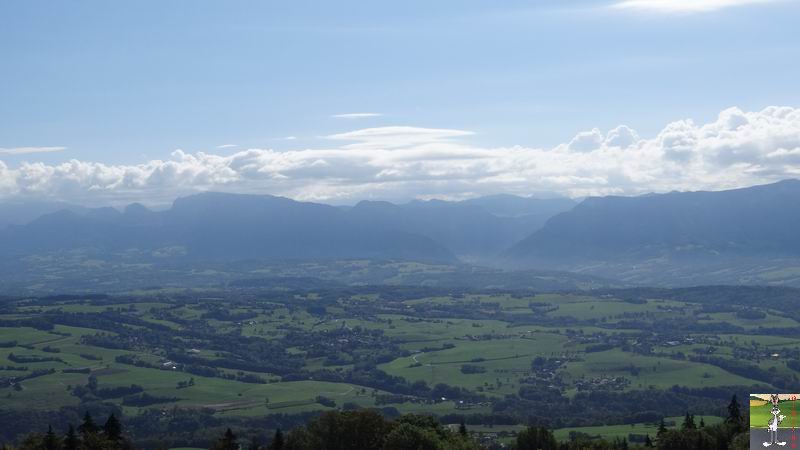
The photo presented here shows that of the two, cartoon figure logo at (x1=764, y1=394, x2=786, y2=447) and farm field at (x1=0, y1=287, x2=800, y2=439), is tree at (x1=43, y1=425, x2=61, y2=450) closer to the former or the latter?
cartoon figure logo at (x1=764, y1=394, x2=786, y2=447)

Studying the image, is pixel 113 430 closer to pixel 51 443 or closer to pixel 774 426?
pixel 51 443

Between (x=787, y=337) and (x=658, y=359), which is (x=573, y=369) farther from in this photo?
(x=787, y=337)

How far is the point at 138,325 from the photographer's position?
7638 inches

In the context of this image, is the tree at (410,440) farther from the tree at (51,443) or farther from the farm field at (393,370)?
the farm field at (393,370)

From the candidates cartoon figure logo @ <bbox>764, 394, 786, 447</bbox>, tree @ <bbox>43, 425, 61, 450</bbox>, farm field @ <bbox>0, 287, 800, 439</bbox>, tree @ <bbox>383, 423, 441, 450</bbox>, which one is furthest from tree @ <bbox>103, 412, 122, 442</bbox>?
farm field @ <bbox>0, 287, 800, 439</bbox>

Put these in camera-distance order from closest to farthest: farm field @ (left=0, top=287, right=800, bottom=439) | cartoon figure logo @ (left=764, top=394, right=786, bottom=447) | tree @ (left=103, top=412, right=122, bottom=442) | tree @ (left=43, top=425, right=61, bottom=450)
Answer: cartoon figure logo @ (left=764, top=394, right=786, bottom=447)
tree @ (left=43, top=425, right=61, bottom=450)
tree @ (left=103, top=412, right=122, bottom=442)
farm field @ (left=0, top=287, right=800, bottom=439)

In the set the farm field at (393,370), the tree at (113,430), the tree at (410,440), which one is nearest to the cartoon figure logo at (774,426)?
the tree at (410,440)

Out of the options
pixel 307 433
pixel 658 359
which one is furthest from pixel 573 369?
pixel 307 433

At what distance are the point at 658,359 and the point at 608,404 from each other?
110ft

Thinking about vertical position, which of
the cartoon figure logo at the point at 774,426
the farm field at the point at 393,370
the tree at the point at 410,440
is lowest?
the farm field at the point at 393,370

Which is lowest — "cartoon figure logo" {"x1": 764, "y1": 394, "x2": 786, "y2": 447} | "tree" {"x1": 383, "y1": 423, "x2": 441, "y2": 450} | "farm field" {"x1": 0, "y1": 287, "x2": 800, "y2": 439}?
"farm field" {"x1": 0, "y1": 287, "x2": 800, "y2": 439}

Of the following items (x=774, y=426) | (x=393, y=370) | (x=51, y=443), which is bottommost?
(x=393, y=370)

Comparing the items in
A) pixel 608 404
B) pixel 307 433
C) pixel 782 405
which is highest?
pixel 782 405

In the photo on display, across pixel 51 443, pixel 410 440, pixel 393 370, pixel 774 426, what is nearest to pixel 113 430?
pixel 51 443
